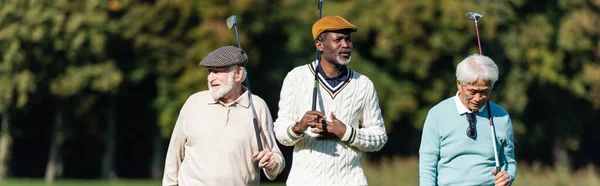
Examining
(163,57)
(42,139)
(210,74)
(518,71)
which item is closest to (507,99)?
(518,71)

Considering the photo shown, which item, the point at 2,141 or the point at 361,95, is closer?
the point at 361,95

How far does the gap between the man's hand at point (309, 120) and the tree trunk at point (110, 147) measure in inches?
1355

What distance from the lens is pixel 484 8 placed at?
38469 mm

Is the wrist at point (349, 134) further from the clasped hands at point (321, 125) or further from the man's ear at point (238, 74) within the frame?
the man's ear at point (238, 74)

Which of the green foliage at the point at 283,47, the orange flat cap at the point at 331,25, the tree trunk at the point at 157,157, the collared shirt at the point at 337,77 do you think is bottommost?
the tree trunk at the point at 157,157

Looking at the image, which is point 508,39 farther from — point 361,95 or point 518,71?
point 361,95

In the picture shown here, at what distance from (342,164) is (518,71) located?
32.7 m

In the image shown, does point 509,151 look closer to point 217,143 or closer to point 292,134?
point 292,134

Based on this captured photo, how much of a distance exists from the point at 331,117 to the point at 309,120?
0.22m

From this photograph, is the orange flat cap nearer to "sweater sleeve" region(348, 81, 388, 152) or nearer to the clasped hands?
"sweater sleeve" region(348, 81, 388, 152)

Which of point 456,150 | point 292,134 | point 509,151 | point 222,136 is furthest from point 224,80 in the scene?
point 509,151

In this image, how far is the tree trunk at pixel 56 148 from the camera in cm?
4091

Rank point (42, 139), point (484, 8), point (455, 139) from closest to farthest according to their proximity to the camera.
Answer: point (455, 139) → point (484, 8) → point (42, 139)

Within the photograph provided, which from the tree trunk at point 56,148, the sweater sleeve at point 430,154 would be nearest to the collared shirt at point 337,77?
the sweater sleeve at point 430,154
